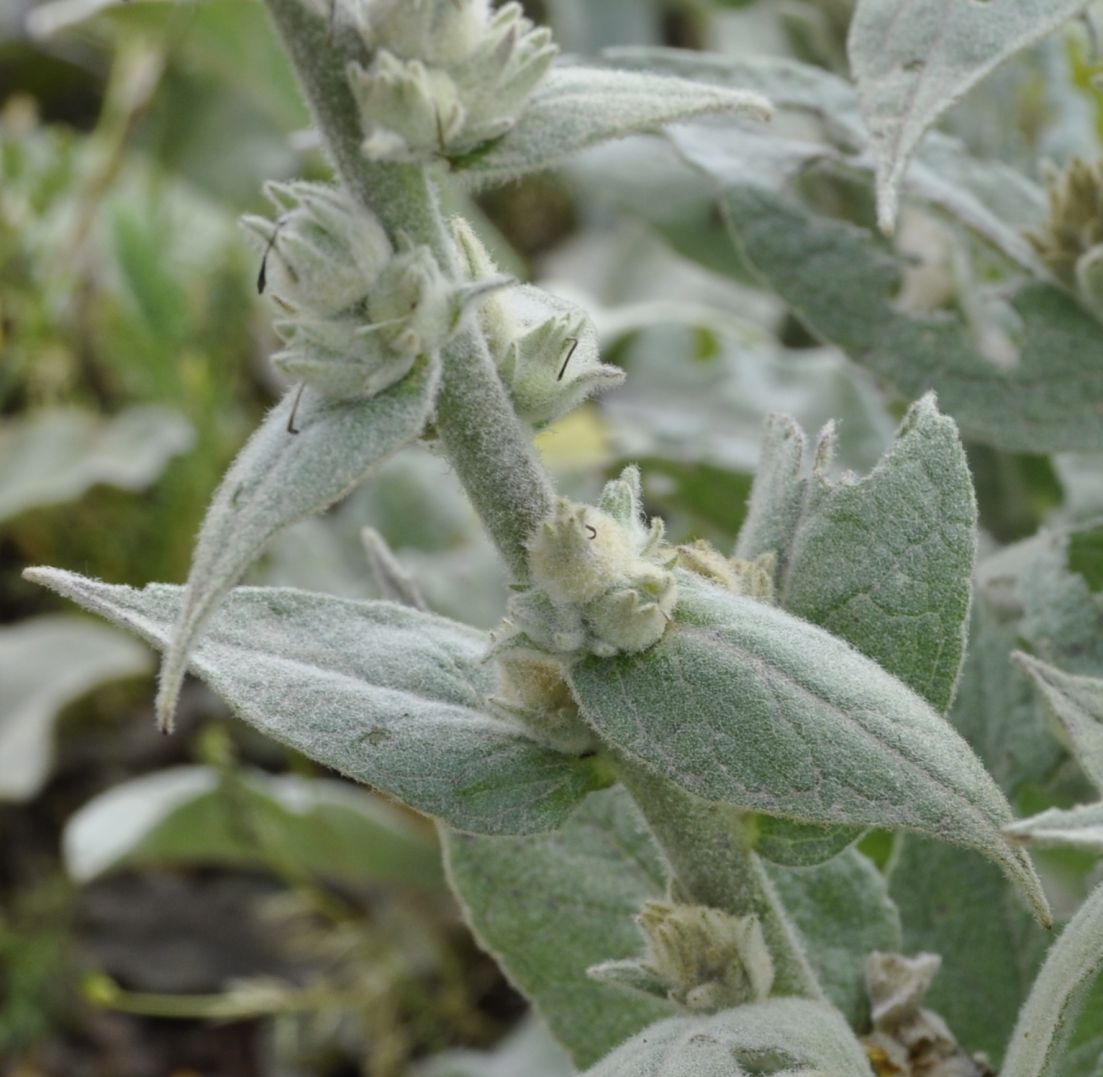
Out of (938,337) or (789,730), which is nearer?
(789,730)

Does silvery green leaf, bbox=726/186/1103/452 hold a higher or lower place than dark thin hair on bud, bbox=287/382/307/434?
lower

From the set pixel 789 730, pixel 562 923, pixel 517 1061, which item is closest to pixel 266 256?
pixel 789 730

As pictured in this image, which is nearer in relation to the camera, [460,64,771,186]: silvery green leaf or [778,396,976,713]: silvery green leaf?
[460,64,771,186]: silvery green leaf

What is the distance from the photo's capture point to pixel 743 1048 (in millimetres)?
708

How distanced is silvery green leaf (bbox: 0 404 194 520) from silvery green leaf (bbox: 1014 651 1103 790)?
1903 mm

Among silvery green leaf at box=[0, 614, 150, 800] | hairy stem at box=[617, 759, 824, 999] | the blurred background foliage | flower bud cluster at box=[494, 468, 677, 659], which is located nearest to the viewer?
flower bud cluster at box=[494, 468, 677, 659]

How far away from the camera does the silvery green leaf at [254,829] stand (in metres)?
1.93

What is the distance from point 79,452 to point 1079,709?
6.89 ft

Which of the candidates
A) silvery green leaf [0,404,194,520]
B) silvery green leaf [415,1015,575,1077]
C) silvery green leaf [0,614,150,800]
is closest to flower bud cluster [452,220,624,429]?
silvery green leaf [415,1015,575,1077]

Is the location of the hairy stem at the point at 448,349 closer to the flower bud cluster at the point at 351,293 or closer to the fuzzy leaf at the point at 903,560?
the flower bud cluster at the point at 351,293

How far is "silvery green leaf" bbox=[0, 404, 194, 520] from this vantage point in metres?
2.43

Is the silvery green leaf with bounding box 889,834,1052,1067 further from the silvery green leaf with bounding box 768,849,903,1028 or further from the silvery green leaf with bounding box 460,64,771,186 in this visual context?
the silvery green leaf with bounding box 460,64,771,186

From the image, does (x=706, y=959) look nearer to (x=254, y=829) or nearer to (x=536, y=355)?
(x=536, y=355)

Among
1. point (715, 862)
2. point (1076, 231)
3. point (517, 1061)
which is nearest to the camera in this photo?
point (715, 862)
